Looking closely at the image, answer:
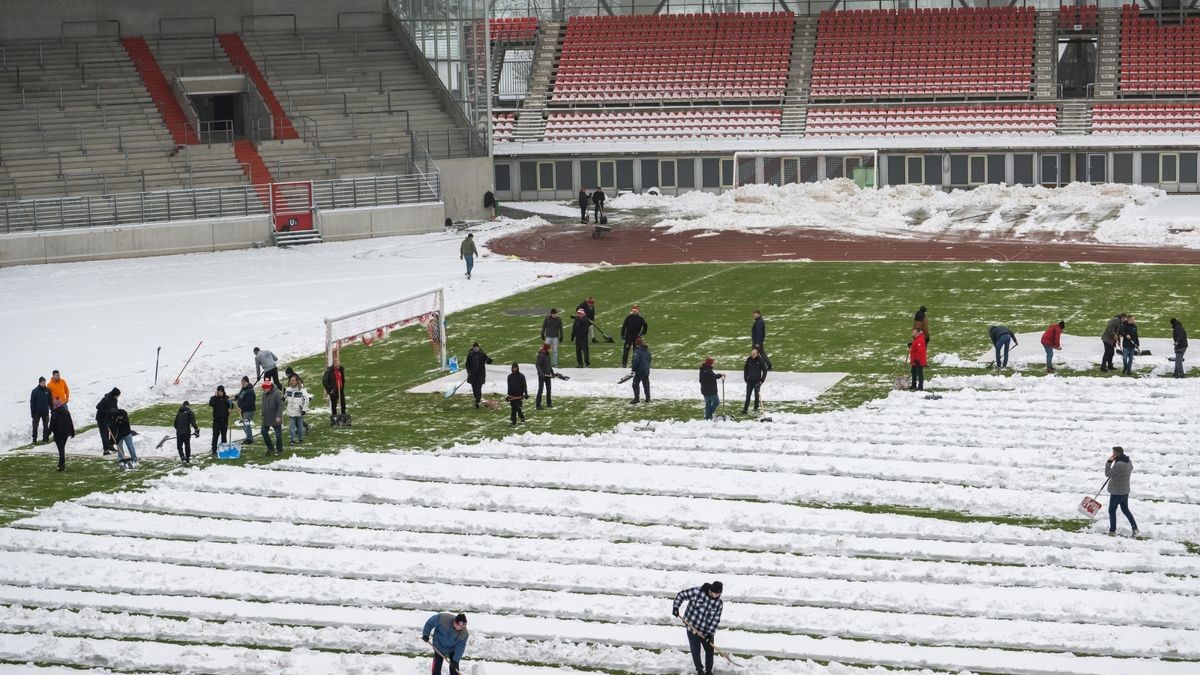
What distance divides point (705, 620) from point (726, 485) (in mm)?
7627

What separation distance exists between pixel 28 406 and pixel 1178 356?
72.8 feet

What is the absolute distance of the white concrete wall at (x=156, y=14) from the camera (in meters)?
64.9

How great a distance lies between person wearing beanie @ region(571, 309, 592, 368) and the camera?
34.5m

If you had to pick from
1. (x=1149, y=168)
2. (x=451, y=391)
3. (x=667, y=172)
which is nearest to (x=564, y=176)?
(x=667, y=172)

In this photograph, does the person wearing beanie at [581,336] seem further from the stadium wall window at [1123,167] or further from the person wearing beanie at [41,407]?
the stadium wall window at [1123,167]

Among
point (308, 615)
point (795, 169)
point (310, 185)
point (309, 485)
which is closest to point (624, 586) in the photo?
point (308, 615)

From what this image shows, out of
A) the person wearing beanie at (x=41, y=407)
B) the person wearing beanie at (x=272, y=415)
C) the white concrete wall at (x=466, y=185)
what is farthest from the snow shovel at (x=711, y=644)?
the white concrete wall at (x=466, y=185)

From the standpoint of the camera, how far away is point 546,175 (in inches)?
2601

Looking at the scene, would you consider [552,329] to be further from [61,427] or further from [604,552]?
[604,552]

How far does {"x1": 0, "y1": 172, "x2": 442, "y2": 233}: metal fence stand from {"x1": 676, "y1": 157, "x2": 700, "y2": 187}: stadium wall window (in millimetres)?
10060

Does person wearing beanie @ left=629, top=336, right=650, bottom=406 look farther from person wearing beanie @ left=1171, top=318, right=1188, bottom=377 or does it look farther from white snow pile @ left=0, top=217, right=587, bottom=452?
person wearing beanie @ left=1171, top=318, right=1188, bottom=377

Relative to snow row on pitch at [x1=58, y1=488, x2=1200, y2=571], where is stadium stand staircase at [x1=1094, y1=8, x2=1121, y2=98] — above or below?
above

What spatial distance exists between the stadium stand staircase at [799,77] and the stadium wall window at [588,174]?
7.53 meters

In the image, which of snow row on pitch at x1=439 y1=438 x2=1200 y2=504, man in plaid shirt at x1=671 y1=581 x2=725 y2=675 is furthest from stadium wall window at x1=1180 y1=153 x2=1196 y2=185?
man in plaid shirt at x1=671 y1=581 x2=725 y2=675
